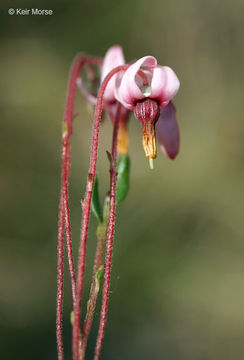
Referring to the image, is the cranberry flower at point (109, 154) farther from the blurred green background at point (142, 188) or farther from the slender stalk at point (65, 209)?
the blurred green background at point (142, 188)

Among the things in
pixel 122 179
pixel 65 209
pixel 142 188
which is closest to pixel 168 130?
pixel 122 179

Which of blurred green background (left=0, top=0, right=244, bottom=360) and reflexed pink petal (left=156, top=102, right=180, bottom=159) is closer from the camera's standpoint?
reflexed pink petal (left=156, top=102, right=180, bottom=159)

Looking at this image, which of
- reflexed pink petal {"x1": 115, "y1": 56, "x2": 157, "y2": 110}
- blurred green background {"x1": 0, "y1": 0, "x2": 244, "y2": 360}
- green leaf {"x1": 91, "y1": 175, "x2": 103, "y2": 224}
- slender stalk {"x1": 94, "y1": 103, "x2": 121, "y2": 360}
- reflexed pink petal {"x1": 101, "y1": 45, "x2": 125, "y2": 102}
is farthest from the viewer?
blurred green background {"x1": 0, "y1": 0, "x2": 244, "y2": 360}

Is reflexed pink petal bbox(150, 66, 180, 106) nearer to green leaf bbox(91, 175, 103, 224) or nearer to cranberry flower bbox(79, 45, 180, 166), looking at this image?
cranberry flower bbox(79, 45, 180, 166)

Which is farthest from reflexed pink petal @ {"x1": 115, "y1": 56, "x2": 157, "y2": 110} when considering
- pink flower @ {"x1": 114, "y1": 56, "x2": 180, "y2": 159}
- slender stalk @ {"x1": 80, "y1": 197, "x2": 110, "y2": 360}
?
slender stalk @ {"x1": 80, "y1": 197, "x2": 110, "y2": 360}

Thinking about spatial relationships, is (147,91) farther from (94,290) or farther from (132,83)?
(94,290)

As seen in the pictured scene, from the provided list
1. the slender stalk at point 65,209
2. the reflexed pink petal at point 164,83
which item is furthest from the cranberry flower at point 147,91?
the slender stalk at point 65,209
